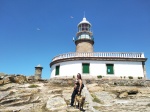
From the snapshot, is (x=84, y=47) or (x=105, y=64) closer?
(x=105, y=64)

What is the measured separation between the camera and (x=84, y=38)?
3344 centimetres

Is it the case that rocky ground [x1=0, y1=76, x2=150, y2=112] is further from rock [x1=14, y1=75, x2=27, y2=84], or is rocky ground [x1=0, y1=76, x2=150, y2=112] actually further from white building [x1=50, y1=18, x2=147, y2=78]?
white building [x1=50, y1=18, x2=147, y2=78]

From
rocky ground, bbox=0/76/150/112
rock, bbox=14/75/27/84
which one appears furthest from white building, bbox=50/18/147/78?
rocky ground, bbox=0/76/150/112

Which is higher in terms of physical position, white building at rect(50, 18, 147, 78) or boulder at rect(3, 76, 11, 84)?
white building at rect(50, 18, 147, 78)

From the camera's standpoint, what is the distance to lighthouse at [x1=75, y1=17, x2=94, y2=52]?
3331 cm

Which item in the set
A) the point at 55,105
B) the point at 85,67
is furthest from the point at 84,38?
the point at 55,105

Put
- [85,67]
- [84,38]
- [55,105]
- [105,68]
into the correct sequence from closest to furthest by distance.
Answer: [55,105] → [105,68] → [85,67] → [84,38]

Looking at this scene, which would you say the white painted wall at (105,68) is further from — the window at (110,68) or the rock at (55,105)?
the rock at (55,105)

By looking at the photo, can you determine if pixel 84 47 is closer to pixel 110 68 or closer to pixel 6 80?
pixel 110 68

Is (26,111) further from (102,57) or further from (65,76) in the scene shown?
(102,57)

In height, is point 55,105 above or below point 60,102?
below

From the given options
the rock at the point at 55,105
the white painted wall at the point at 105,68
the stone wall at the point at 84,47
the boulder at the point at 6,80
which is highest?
the stone wall at the point at 84,47

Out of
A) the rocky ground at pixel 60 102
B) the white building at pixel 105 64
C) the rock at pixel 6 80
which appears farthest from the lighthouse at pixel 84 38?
the rock at pixel 6 80

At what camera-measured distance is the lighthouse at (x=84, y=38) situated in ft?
109
